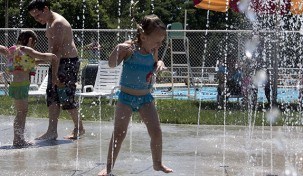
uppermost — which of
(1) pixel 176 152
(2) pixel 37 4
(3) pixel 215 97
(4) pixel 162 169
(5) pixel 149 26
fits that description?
(2) pixel 37 4

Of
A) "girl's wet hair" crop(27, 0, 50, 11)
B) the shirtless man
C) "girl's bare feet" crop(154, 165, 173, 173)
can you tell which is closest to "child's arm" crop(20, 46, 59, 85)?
the shirtless man

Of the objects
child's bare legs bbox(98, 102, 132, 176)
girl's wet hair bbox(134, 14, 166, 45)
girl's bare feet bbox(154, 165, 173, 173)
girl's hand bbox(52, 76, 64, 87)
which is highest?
girl's wet hair bbox(134, 14, 166, 45)

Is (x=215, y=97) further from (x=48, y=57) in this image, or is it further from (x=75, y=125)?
(x=48, y=57)

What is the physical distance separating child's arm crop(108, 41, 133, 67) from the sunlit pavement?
0.89m

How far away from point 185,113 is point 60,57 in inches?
152

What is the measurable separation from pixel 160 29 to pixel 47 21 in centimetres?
222

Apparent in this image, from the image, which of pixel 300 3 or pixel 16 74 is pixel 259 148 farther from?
pixel 300 3

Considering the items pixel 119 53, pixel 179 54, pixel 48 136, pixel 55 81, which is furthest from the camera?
pixel 179 54

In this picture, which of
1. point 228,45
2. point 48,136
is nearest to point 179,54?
point 228,45

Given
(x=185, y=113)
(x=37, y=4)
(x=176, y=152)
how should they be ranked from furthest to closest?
(x=185, y=113), (x=37, y=4), (x=176, y=152)

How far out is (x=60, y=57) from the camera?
6551 mm

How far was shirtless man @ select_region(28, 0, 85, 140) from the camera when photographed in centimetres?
646

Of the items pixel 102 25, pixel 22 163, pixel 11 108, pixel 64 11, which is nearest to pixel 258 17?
pixel 11 108

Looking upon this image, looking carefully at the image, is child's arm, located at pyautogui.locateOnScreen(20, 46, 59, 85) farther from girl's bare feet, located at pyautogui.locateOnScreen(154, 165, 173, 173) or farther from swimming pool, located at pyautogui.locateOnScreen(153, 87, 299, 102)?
swimming pool, located at pyautogui.locateOnScreen(153, 87, 299, 102)
